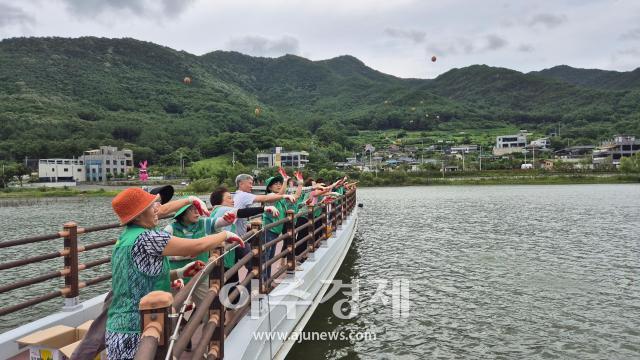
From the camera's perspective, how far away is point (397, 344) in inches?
285

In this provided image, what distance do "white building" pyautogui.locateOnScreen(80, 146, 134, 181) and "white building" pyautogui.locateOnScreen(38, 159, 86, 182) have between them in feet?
5.29

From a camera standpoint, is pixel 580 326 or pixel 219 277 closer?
pixel 219 277

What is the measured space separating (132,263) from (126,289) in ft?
0.61

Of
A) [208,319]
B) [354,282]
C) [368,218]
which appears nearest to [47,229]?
[368,218]

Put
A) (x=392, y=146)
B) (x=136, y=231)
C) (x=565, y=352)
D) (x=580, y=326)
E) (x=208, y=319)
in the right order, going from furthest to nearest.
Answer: (x=392, y=146) → (x=580, y=326) → (x=565, y=352) → (x=208, y=319) → (x=136, y=231)

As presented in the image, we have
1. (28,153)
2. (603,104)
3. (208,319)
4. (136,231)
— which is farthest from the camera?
(603,104)

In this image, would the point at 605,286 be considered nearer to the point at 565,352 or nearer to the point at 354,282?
the point at 565,352

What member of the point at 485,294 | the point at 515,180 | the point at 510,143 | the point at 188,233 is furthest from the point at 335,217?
the point at 510,143

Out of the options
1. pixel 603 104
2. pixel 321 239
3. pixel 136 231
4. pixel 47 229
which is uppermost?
pixel 603 104

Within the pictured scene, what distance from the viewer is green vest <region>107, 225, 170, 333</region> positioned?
283 cm

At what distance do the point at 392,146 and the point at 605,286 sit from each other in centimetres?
15217

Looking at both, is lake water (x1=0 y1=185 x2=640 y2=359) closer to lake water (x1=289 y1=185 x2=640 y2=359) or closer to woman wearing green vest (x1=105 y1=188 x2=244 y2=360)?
lake water (x1=289 y1=185 x2=640 y2=359)

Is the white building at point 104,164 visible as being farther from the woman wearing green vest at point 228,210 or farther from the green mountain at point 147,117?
the woman wearing green vest at point 228,210

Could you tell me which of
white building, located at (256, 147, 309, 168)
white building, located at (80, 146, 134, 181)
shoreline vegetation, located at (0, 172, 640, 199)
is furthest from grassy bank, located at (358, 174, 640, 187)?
white building, located at (80, 146, 134, 181)
